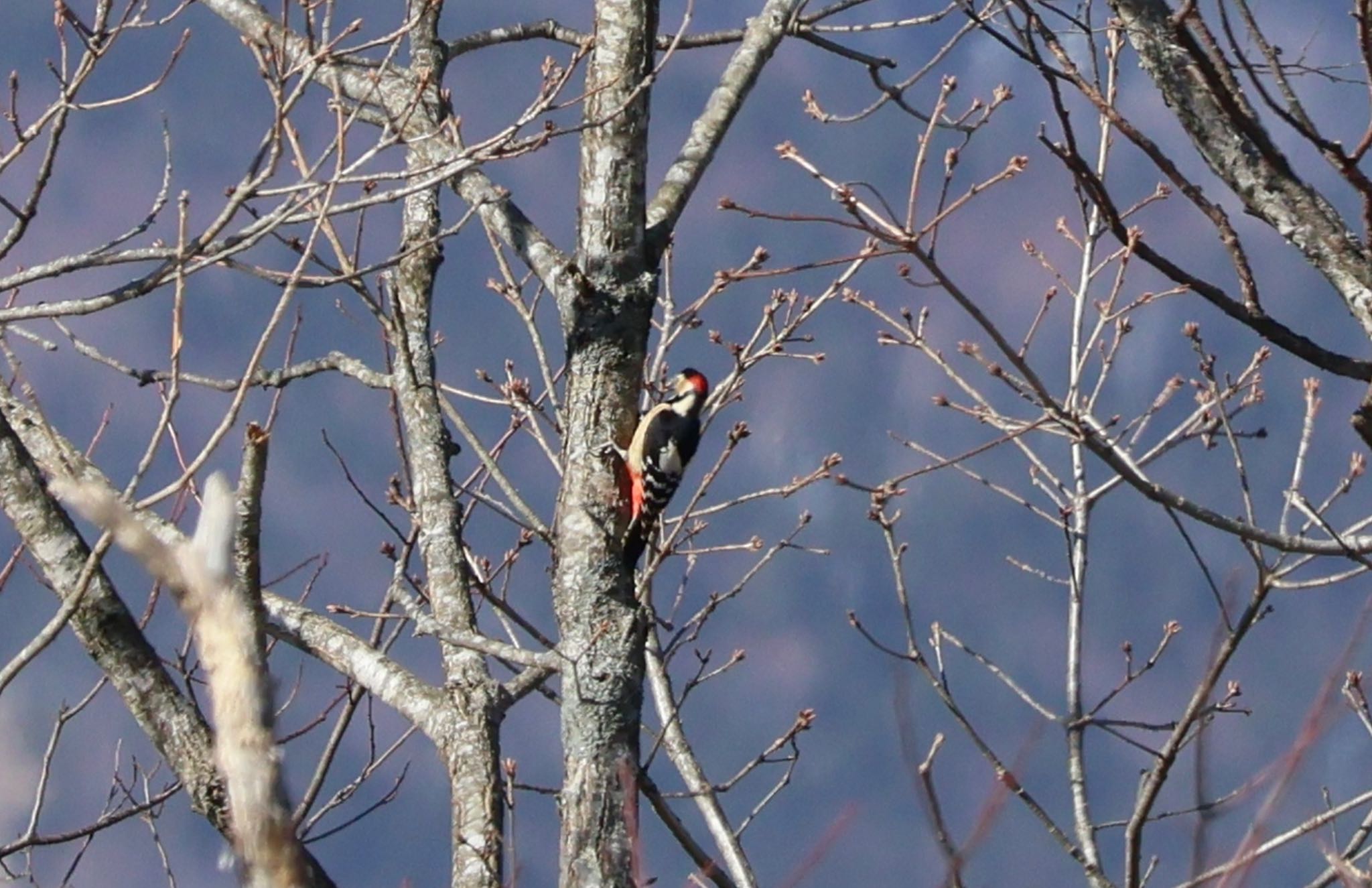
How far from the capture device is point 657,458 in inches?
212

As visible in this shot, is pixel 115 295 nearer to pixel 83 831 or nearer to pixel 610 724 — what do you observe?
pixel 610 724

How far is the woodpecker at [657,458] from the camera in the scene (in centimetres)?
410

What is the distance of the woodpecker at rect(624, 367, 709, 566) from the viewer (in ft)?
13.4

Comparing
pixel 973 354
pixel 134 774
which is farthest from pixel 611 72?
pixel 134 774

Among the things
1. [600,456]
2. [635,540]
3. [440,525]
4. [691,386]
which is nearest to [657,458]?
[440,525]

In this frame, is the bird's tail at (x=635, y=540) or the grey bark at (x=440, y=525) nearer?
the grey bark at (x=440, y=525)

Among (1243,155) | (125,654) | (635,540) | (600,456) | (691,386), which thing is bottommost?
(1243,155)

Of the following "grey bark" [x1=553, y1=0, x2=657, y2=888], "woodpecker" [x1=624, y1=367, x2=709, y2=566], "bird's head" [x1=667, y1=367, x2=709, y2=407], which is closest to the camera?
"grey bark" [x1=553, y1=0, x2=657, y2=888]

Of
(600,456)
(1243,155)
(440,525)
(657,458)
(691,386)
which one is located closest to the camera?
(1243,155)

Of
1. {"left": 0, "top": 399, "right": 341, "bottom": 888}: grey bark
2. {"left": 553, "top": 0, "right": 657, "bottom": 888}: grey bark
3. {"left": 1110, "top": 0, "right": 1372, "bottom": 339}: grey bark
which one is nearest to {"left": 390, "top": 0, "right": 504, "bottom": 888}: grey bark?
{"left": 553, "top": 0, "right": 657, "bottom": 888}: grey bark

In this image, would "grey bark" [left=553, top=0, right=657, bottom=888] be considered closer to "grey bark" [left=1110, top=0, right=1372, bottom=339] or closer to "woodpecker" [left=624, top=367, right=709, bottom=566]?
"woodpecker" [left=624, top=367, right=709, bottom=566]

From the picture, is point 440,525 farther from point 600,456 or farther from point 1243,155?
point 1243,155

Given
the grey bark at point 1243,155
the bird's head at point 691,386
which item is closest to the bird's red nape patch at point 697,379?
the bird's head at point 691,386

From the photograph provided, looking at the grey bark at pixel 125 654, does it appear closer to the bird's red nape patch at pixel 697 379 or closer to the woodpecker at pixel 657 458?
the woodpecker at pixel 657 458
